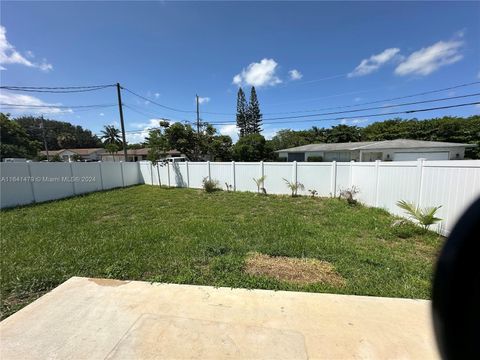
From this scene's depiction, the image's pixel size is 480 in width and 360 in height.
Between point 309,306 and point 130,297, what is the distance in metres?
2.05

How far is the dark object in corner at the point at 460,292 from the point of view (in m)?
0.79

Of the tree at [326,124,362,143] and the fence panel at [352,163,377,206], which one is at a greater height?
the tree at [326,124,362,143]

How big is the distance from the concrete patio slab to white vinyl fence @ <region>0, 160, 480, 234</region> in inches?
103

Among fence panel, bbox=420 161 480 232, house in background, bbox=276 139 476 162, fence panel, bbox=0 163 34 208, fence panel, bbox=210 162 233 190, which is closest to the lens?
fence panel, bbox=420 161 480 232

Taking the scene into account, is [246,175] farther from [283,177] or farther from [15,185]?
[15,185]

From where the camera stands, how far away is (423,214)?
18.6 ft

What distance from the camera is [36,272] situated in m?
3.75

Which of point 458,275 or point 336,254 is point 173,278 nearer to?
point 336,254

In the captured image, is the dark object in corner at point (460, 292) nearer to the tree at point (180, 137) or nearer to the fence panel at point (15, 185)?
the fence panel at point (15, 185)

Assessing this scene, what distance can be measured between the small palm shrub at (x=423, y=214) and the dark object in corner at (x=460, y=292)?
17.5 feet

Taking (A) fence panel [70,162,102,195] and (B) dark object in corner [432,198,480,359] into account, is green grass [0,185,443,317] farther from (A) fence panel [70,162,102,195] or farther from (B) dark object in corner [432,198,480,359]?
(A) fence panel [70,162,102,195]

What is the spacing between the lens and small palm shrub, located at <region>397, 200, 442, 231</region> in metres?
5.27

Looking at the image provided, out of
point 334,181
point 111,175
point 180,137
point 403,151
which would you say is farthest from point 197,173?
point 403,151

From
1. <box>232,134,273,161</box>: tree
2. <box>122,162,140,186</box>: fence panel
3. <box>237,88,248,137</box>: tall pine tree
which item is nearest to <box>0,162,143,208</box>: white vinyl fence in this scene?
<box>122,162,140,186</box>: fence panel
